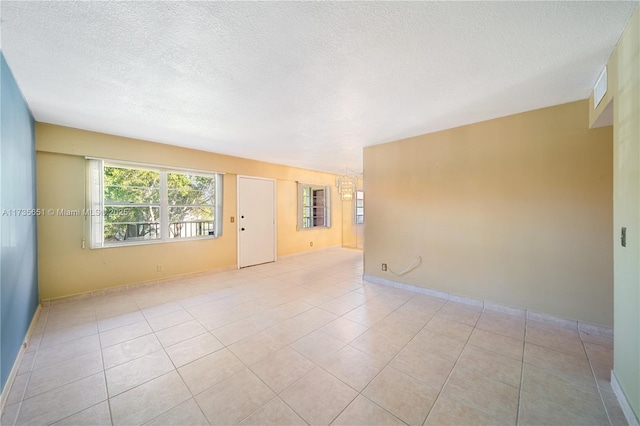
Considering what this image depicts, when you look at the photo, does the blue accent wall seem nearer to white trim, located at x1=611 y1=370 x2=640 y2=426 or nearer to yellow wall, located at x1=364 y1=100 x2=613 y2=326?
white trim, located at x1=611 y1=370 x2=640 y2=426

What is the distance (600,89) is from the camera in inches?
78.8

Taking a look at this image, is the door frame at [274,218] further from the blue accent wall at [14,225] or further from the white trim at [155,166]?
the blue accent wall at [14,225]

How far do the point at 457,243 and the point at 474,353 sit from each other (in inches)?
60.9

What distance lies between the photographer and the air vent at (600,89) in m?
1.89

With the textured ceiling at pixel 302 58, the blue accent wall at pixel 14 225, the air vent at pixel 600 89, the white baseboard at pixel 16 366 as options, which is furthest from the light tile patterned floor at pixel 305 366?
the textured ceiling at pixel 302 58

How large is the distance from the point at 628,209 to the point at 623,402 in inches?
48.8

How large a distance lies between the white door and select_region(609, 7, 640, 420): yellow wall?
17.1ft

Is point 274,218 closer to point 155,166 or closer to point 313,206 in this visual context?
point 313,206

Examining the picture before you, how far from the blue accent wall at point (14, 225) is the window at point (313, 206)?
15.6 ft

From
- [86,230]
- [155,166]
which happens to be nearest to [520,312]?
[155,166]

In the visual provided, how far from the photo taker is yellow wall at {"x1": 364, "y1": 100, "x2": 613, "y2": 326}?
7.87 ft

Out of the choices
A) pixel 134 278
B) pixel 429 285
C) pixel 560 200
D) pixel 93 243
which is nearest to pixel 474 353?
pixel 429 285

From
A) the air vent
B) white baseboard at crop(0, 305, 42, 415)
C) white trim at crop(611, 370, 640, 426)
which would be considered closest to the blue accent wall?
white baseboard at crop(0, 305, 42, 415)

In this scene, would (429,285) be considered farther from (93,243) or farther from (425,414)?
(93,243)
